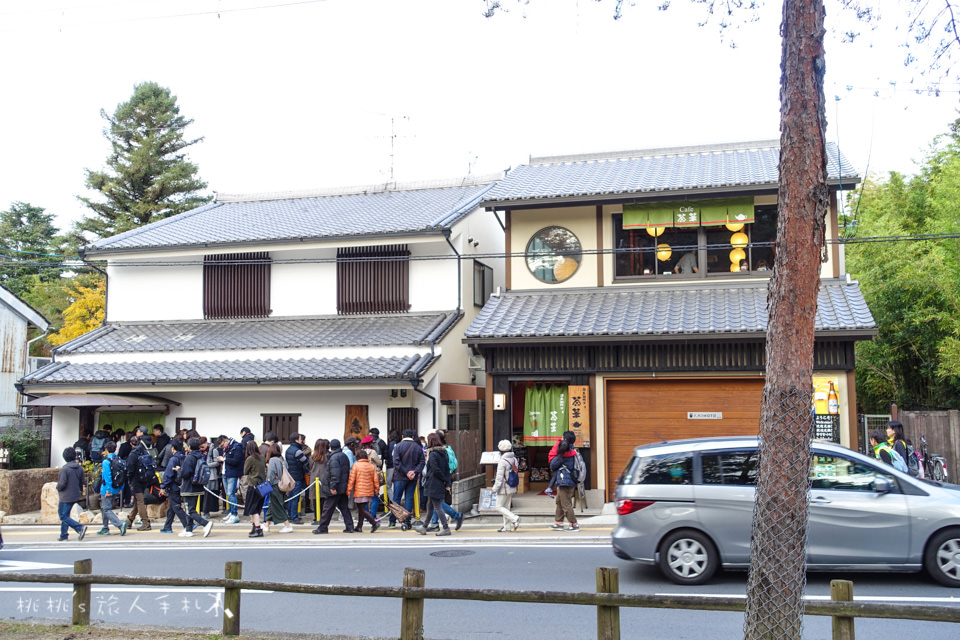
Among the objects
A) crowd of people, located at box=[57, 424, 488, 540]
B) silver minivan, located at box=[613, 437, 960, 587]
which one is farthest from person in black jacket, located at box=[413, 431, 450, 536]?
silver minivan, located at box=[613, 437, 960, 587]

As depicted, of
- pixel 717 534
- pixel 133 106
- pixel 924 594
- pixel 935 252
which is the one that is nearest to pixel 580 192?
pixel 935 252

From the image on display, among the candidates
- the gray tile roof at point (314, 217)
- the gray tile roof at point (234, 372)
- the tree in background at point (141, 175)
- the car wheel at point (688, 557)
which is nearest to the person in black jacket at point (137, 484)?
the gray tile roof at point (234, 372)

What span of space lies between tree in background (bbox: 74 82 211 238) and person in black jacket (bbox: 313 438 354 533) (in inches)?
1178

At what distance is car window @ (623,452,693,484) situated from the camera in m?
9.92

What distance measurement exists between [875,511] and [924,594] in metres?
1.00

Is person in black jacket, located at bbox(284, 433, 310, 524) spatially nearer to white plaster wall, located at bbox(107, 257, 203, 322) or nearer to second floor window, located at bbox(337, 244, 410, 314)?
second floor window, located at bbox(337, 244, 410, 314)

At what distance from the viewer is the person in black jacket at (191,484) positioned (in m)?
14.7

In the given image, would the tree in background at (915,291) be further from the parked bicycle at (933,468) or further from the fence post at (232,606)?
the fence post at (232,606)

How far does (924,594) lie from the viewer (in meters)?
8.64

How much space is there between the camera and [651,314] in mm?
16734

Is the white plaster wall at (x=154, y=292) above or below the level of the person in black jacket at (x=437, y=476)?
above

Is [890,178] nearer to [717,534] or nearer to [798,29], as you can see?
[717,534]

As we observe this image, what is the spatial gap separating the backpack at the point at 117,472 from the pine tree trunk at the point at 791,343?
1358 cm

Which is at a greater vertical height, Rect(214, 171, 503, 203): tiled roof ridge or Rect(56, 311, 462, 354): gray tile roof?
Rect(214, 171, 503, 203): tiled roof ridge
